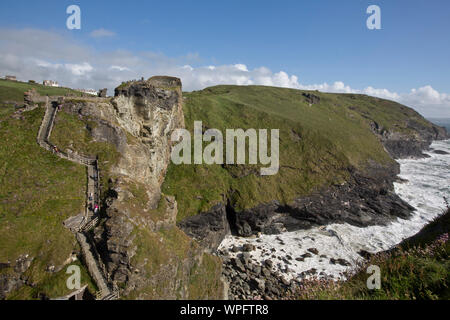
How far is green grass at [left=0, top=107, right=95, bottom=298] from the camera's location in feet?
62.8

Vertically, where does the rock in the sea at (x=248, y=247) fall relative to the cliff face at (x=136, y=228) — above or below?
below

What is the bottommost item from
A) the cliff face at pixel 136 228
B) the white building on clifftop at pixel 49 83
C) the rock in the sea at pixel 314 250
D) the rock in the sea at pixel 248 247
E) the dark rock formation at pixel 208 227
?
the rock in the sea at pixel 314 250

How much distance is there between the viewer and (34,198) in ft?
74.9

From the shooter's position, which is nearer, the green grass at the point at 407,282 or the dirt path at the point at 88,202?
the green grass at the point at 407,282

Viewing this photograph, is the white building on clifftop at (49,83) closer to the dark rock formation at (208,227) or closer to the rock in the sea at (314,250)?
the dark rock formation at (208,227)

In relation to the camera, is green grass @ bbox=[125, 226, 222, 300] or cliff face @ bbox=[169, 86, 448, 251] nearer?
green grass @ bbox=[125, 226, 222, 300]

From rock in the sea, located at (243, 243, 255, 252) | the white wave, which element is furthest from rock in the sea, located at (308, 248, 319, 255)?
rock in the sea, located at (243, 243, 255, 252)

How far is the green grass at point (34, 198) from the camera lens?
1915 cm

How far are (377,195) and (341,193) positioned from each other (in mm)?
12132

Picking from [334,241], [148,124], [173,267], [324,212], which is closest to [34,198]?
[173,267]

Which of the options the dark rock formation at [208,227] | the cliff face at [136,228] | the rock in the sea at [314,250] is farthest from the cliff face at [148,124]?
the rock in the sea at [314,250]

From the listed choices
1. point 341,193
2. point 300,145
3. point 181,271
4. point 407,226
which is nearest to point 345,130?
point 300,145

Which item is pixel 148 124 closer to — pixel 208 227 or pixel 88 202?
pixel 88 202

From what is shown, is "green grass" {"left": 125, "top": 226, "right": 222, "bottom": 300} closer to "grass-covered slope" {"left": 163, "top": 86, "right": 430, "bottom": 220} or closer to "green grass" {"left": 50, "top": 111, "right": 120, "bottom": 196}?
"green grass" {"left": 50, "top": 111, "right": 120, "bottom": 196}
